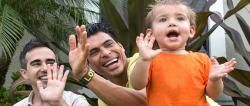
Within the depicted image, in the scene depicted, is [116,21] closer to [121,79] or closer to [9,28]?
[9,28]

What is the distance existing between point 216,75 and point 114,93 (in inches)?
23.6

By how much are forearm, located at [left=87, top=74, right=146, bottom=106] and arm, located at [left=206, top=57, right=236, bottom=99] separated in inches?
17.1

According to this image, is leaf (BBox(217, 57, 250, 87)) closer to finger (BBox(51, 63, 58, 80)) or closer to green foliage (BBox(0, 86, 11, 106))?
green foliage (BBox(0, 86, 11, 106))

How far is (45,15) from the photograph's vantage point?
563 centimetres

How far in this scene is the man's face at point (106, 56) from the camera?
292 centimetres

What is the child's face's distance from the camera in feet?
8.23

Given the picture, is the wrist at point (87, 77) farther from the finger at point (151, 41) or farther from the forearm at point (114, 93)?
the finger at point (151, 41)

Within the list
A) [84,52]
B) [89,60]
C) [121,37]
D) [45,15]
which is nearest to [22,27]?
[45,15]

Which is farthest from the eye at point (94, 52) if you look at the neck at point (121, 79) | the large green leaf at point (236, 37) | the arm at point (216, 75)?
the large green leaf at point (236, 37)

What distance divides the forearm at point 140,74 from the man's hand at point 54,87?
47 centimetres

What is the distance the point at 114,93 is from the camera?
2.78 metres

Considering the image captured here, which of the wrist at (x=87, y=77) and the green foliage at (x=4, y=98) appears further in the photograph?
the green foliage at (x=4, y=98)

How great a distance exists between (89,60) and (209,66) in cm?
74

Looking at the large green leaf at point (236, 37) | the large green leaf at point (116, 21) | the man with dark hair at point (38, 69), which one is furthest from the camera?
the large green leaf at point (236, 37)
